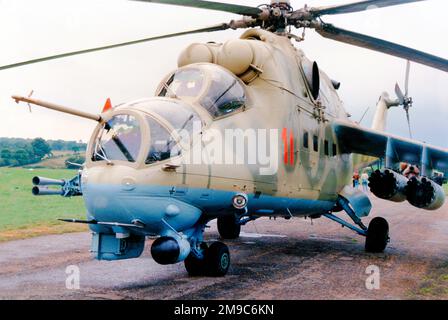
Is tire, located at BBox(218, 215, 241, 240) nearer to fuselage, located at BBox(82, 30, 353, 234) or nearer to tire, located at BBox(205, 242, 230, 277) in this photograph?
fuselage, located at BBox(82, 30, 353, 234)

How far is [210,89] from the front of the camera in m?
8.17

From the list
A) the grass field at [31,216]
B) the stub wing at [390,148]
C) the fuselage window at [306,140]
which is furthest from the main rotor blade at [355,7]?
the grass field at [31,216]

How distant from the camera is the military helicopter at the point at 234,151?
684cm

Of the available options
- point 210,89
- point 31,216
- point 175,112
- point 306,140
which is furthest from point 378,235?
point 31,216

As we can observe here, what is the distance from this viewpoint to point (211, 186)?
7.49 m

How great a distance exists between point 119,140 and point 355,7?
17.5 ft

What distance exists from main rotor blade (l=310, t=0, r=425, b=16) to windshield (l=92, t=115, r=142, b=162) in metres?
4.80

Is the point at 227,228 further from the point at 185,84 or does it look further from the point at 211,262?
the point at 185,84

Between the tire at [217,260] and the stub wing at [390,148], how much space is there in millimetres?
5189

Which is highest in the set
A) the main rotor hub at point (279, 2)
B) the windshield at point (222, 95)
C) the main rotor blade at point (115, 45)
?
the main rotor hub at point (279, 2)

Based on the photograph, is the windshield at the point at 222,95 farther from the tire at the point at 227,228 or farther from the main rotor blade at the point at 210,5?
→ the tire at the point at 227,228
